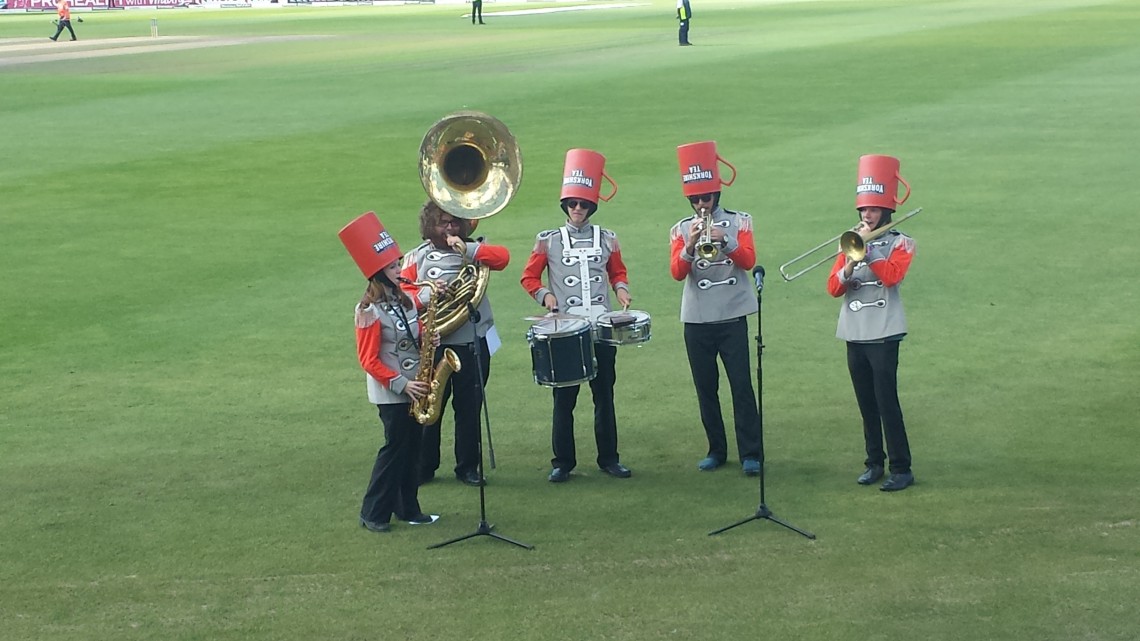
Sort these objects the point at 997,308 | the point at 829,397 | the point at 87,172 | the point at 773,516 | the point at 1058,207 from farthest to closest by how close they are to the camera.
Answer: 1. the point at 87,172
2. the point at 1058,207
3. the point at 997,308
4. the point at 829,397
5. the point at 773,516

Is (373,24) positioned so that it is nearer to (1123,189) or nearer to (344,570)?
(1123,189)

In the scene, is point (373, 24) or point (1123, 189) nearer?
point (1123, 189)

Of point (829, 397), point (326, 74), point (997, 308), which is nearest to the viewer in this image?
point (829, 397)

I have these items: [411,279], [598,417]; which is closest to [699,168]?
[598,417]

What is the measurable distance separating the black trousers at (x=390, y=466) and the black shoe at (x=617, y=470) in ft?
4.93

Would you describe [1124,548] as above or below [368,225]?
below

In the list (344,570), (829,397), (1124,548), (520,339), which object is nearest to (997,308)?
(829,397)

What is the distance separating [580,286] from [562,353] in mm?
932

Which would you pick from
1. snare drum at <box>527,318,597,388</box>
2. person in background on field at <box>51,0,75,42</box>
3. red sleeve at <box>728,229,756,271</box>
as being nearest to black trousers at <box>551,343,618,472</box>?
snare drum at <box>527,318,597,388</box>

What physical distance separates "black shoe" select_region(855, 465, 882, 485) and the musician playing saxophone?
Answer: 8.06 feet

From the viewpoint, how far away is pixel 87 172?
22562mm

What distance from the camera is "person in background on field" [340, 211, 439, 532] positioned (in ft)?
28.5

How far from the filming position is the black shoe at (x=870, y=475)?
379 inches

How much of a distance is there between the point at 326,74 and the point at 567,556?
29.5 meters
